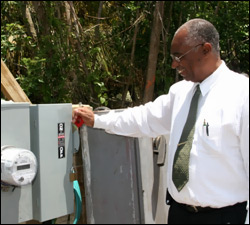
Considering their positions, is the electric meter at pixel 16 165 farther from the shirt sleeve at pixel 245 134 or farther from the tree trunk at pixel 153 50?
the tree trunk at pixel 153 50

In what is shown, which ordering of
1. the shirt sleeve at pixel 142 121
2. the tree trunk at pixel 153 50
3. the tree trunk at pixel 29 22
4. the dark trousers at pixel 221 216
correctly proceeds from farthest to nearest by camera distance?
the tree trunk at pixel 153 50 < the tree trunk at pixel 29 22 < the shirt sleeve at pixel 142 121 < the dark trousers at pixel 221 216

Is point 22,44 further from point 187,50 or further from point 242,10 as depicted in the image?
point 242,10

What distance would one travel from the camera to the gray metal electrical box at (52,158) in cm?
216

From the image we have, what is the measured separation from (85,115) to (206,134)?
814mm

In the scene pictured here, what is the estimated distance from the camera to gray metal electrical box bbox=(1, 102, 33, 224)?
1990 millimetres

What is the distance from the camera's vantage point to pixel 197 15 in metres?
5.76

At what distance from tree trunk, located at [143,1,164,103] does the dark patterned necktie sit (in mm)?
3286

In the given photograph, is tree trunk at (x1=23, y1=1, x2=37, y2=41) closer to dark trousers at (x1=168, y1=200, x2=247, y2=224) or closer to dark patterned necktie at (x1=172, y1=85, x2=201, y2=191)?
dark patterned necktie at (x1=172, y1=85, x2=201, y2=191)

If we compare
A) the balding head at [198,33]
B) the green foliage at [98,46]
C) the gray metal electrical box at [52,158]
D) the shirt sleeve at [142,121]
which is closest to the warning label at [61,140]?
the gray metal electrical box at [52,158]

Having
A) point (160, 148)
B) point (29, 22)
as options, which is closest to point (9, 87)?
point (160, 148)

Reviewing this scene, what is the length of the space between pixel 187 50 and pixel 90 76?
2.62 meters

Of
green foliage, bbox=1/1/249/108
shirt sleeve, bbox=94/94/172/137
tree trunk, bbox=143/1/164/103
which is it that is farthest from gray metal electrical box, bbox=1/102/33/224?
tree trunk, bbox=143/1/164/103

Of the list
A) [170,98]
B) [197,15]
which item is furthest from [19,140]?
[197,15]

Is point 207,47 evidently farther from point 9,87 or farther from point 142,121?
point 9,87
